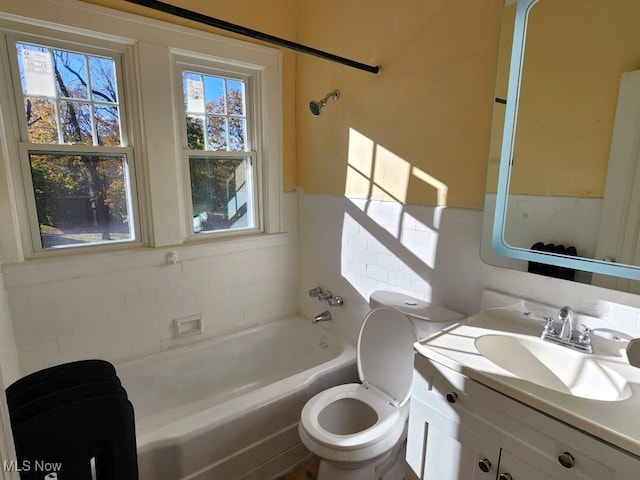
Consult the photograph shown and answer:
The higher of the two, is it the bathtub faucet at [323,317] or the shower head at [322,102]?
the shower head at [322,102]

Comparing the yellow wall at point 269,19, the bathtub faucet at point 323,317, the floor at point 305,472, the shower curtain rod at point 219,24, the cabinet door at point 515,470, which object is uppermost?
the yellow wall at point 269,19

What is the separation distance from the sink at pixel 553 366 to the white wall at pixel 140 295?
1662 mm

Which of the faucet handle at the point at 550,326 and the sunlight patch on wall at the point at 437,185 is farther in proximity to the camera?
the sunlight patch on wall at the point at 437,185

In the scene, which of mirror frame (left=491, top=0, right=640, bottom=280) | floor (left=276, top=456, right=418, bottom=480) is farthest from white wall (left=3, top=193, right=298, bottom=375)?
mirror frame (left=491, top=0, right=640, bottom=280)

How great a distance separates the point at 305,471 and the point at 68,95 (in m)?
Answer: 2.37

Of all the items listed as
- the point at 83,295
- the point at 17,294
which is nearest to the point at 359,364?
the point at 83,295

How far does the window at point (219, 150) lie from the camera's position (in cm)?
219

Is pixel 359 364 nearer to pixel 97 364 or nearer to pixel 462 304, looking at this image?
pixel 462 304

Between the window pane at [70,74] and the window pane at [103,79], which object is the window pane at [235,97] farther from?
the window pane at [70,74]

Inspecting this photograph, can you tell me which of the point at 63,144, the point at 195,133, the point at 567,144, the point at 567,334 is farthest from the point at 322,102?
the point at 567,334

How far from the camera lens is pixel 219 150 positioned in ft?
7.59

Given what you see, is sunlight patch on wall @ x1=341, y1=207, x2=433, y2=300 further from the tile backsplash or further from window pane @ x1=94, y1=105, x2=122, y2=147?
window pane @ x1=94, y1=105, x2=122, y2=147

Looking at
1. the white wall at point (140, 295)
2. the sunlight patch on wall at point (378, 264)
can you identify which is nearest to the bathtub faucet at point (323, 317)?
the sunlight patch on wall at point (378, 264)

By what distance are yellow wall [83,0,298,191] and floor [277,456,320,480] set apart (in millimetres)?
1777
